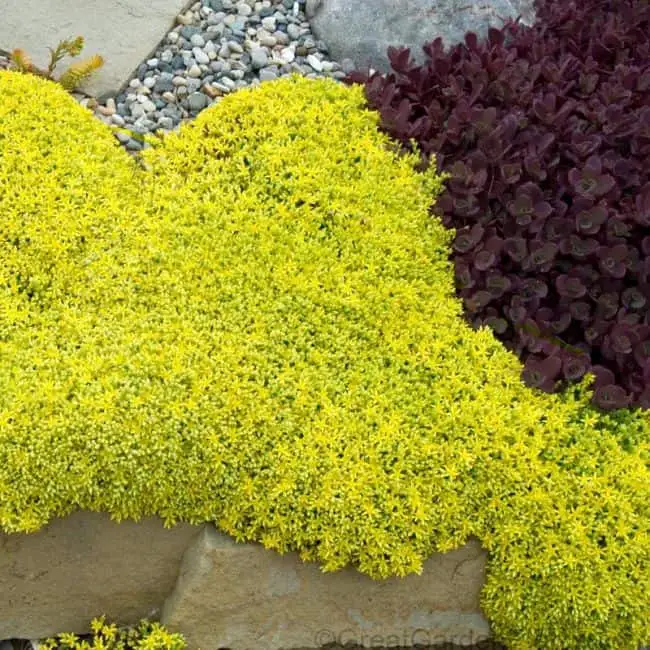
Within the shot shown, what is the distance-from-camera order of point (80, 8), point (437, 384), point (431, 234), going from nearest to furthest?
point (437, 384) → point (431, 234) → point (80, 8)

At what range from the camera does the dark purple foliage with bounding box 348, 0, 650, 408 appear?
10.7 feet

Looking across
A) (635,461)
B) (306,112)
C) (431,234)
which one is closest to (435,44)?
(306,112)

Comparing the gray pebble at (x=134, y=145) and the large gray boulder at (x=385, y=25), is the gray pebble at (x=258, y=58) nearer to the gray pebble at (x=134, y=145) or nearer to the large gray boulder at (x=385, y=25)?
the large gray boulder at (x=385, y=25)

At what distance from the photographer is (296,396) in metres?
2.97

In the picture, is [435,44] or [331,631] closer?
[331,631]

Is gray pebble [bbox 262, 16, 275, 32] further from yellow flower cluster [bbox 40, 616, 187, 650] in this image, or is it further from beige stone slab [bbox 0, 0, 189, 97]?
yellow flower cluster [bbox 40, 616, 187, 650]

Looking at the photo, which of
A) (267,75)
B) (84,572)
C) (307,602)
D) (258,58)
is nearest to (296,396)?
(307,602)

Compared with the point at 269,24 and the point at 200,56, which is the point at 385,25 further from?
the point at 200,56

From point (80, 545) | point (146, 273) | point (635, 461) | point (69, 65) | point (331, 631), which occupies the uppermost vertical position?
point (69, 65)

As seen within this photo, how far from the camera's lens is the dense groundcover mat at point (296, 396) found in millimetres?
2834

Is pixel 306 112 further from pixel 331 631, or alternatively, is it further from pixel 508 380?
pixel 331 631

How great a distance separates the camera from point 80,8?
4.58m

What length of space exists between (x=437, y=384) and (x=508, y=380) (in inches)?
10.6

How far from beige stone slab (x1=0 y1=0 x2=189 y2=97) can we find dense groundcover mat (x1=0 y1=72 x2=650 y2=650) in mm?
962
